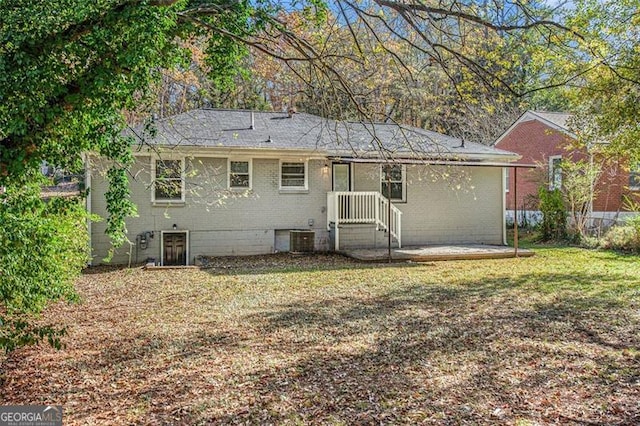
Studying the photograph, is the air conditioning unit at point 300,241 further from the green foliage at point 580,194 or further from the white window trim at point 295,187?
the green foliage at point 580,194

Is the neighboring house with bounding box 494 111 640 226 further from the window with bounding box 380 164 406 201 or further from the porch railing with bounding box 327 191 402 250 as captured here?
the porch railing with bounding box 327 191 402 250

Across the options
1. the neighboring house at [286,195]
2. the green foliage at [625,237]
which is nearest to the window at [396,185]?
the neighboring house at [286,195]

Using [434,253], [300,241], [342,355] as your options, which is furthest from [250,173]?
[342,355]

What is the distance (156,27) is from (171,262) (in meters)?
9.86

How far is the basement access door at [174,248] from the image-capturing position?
42.8 feet

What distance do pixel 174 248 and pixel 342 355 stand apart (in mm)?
9064

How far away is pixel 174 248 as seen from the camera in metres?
13.1

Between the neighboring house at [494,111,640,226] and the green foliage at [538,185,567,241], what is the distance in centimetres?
103

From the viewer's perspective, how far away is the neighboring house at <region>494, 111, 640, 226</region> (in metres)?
18.8

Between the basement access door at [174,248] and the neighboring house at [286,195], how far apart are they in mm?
26

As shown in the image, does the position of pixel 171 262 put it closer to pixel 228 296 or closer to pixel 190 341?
pixel 228 296

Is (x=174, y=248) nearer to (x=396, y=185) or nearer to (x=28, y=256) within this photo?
(x=396, y=185)

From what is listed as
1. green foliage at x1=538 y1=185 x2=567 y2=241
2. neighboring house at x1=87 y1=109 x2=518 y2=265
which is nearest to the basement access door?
neighboring house at x1=87 y1=109 x2=518 y2=265

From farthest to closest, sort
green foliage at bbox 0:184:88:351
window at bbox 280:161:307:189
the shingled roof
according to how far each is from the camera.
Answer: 1. window at bbox 280:161:307:189
2. the shingled roof
3. green foliage at bbox 0:184:88:351
